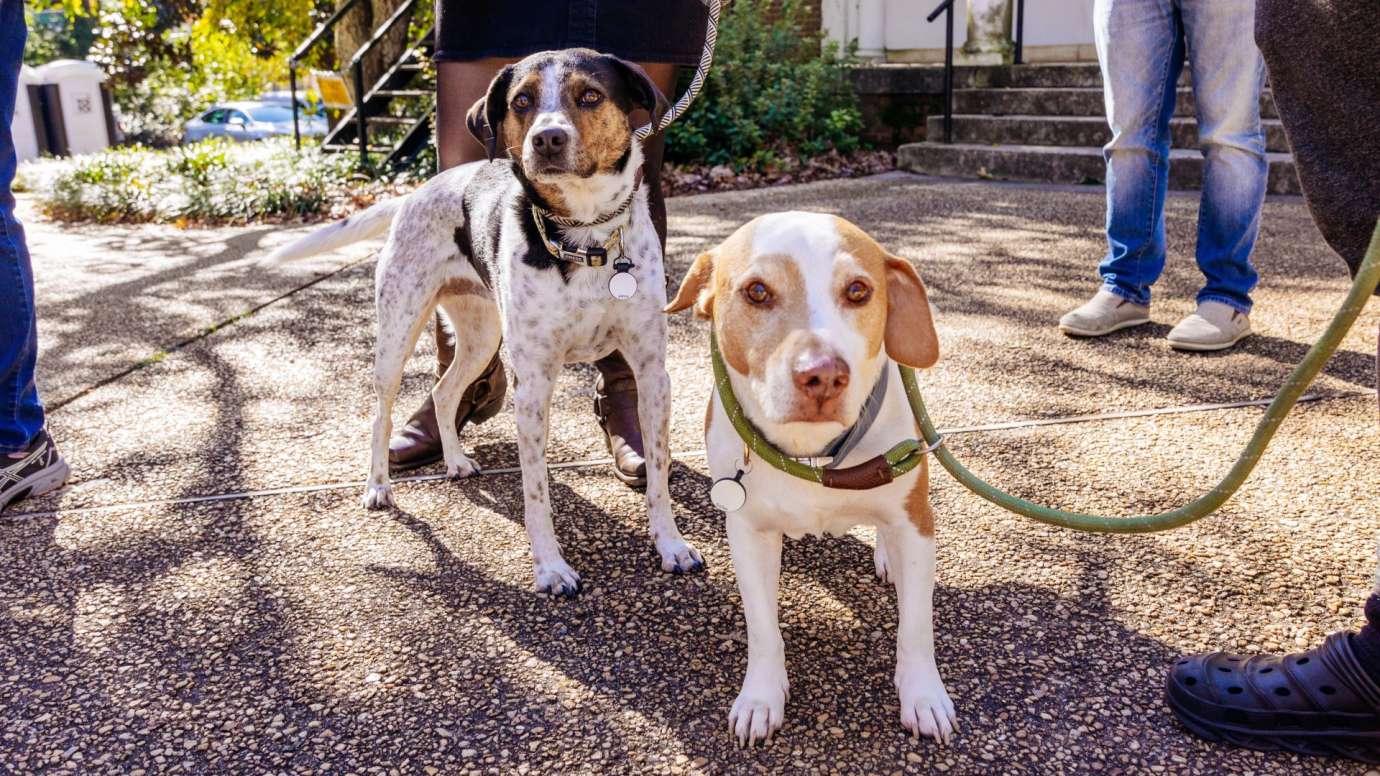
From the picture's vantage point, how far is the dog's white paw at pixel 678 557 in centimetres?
263

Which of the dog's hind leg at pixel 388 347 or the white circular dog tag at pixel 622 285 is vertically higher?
the white circular dog tag at pixel 622 285

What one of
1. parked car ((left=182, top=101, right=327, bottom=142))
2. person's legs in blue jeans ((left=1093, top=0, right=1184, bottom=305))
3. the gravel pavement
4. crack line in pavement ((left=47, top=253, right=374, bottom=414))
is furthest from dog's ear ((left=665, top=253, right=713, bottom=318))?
parked car ((left=182, top=101, right=327, bottom=142))

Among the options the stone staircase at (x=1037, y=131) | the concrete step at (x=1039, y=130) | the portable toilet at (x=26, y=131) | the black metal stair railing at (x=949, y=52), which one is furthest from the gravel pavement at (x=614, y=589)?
the portable toilet at (x=26, y=131)

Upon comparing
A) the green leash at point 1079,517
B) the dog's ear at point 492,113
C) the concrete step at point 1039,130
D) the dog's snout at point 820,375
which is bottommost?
the green leash at point 1079,517

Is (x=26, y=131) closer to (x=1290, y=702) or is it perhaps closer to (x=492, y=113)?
(x=492, y=113)

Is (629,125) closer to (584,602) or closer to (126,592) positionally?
(584,602)

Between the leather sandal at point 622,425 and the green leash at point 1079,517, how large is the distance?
3.83ft

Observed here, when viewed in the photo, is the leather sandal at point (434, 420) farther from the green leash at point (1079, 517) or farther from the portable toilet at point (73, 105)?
the portable toilet at point (73, 105)

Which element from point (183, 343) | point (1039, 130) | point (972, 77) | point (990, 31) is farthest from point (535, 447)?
point (990, 31)

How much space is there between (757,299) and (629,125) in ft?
3.77

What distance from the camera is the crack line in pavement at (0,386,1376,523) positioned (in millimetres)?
3125

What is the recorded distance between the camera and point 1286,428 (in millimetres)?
3250

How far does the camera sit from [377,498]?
311 centimetres

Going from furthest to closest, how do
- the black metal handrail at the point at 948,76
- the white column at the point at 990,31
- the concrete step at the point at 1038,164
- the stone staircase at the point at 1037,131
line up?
the white column at the point at 990,31
the black metal handrail at the point at 948,76
the stone staircase at the point at 1037,131
the concrete step at the point at 1038,164
